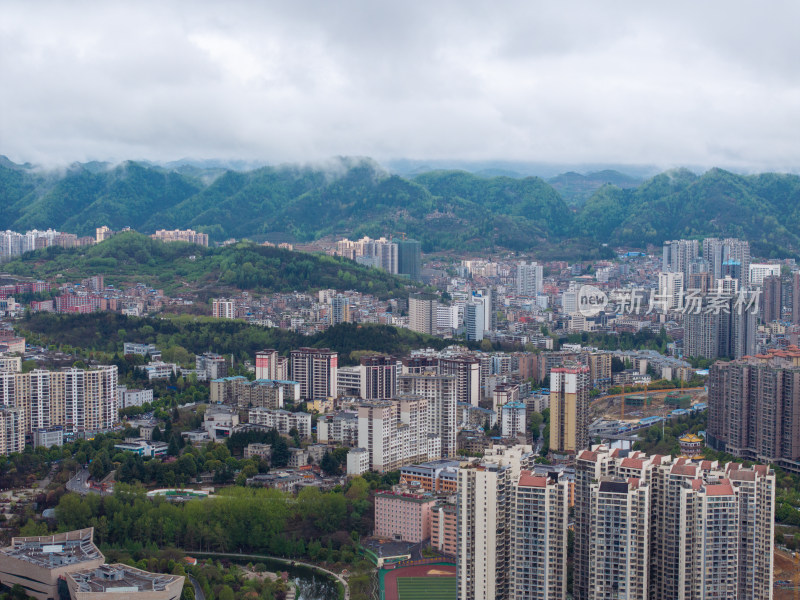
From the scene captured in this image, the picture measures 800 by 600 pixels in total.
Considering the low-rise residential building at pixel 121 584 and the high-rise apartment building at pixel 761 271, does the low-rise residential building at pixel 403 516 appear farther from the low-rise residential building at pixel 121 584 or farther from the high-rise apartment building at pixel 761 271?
the high-rise apartment building at pixel 761 271

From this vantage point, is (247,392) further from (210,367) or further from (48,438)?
(48,438)

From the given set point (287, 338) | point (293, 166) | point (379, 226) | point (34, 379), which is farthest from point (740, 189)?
point (34, 379)

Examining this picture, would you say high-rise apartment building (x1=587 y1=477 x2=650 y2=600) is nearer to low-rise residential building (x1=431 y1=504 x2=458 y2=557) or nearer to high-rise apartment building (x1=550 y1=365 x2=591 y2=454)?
low-rise residential building (x1=431 y1=504 x2=458 y2=557)

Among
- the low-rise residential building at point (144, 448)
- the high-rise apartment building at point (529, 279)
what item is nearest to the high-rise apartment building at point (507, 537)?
the low-rise residential building at point (144, 448)

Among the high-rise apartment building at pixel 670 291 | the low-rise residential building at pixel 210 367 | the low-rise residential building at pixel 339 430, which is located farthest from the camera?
the high-rise apartment building at pixel 670 291

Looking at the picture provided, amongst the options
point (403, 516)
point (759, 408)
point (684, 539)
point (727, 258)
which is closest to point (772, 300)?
point (727, 258)

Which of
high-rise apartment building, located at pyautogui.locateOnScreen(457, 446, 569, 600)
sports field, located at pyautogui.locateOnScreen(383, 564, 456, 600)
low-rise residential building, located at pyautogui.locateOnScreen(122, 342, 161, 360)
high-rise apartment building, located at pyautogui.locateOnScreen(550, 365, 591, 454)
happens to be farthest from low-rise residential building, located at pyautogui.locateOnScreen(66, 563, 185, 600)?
low-rise residential building, located at pyautogui.locateOnScreen(122, 342, 161, 360)

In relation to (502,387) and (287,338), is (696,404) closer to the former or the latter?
(502,387)
